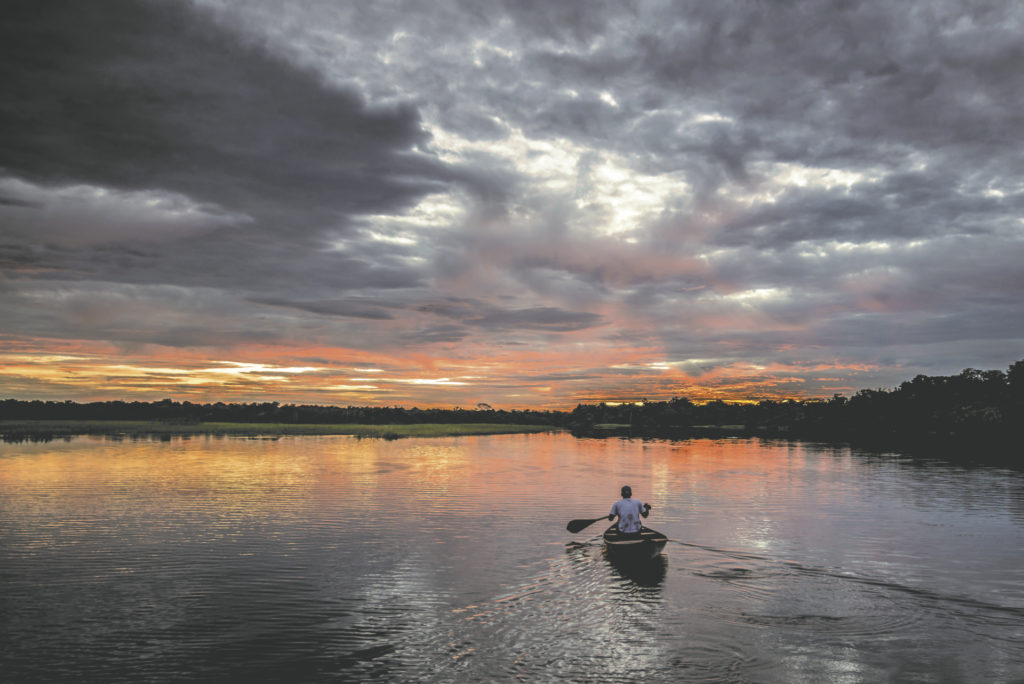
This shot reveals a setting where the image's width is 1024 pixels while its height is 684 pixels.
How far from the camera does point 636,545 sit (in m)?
33.3

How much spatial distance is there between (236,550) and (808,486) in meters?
59.5

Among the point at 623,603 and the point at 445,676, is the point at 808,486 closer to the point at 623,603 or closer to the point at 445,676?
the point at 623,603

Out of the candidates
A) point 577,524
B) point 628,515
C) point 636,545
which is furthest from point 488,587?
point 577,524

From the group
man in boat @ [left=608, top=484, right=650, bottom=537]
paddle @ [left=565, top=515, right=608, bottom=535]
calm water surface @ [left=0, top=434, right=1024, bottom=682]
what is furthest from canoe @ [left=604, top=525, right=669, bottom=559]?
paddle @ [left=565, top=515, right=608, bottom=535]

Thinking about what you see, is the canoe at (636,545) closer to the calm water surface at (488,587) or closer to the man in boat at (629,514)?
the man in boat at (629,514)

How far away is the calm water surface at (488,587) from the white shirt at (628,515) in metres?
1.97

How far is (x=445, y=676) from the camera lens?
18.5 m

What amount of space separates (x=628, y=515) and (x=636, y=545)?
62.8 inches

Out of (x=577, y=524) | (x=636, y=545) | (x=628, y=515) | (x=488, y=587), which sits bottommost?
(x=488, y=587)

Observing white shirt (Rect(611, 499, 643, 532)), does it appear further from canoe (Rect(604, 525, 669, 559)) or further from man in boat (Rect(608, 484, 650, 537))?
canoe (Rect(604, 525, 669, 559))

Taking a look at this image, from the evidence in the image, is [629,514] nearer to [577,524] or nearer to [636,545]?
[636,545]

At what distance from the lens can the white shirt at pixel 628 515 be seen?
34.2 metres

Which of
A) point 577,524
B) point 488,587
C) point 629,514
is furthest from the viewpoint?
point 577,524

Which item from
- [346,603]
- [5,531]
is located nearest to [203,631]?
[346,603]
